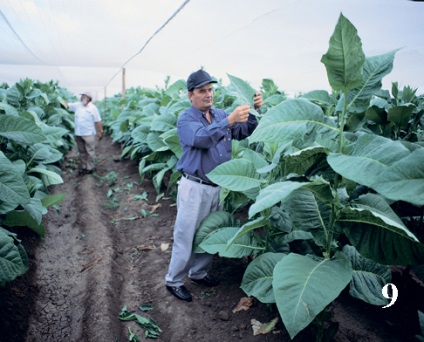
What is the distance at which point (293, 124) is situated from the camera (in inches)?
58.2

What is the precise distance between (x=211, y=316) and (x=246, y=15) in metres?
3.47

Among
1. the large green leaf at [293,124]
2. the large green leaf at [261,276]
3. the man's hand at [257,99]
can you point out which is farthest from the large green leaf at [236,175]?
the man's hand at [257,99]

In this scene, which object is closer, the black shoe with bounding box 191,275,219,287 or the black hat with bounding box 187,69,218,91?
the black hat with bounding box 187,69,218,91

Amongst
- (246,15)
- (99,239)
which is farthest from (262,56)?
(99,239)

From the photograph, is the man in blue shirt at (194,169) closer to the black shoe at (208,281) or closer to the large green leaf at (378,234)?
the black shoe at (208,281)

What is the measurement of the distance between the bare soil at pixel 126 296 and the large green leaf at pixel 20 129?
3.97ft

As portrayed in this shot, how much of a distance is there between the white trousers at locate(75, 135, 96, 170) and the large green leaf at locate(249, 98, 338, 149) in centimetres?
598

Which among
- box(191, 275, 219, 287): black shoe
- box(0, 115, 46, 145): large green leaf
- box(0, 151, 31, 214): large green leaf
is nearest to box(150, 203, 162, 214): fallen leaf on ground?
box(191, 275, 219, 287): black shoe

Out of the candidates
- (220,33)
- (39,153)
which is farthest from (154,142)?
(220,33)

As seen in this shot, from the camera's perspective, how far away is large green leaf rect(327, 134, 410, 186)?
3.97 feet

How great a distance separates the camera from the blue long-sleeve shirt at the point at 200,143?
2.40 meters

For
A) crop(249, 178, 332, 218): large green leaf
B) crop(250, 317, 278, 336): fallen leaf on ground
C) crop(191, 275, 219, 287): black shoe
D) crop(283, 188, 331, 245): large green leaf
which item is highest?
crop(249, 178, 332, 218): large green leaf

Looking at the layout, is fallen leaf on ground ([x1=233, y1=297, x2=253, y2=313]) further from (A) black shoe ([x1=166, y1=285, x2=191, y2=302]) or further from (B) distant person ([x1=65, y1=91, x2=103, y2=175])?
(B) distant person ([x1=65, y1=91, x2=103, y2=175])

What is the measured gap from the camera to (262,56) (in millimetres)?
5285
